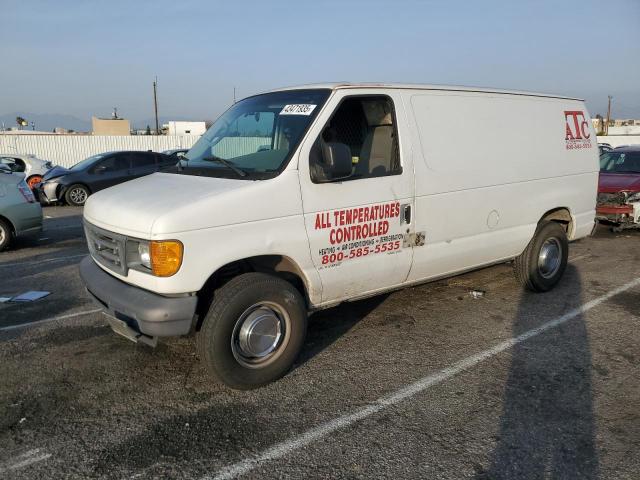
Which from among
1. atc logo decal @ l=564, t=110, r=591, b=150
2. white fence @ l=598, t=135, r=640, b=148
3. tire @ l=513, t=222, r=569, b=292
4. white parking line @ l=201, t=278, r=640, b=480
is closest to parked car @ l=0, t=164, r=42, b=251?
white parking line @ l=201, t=278, r=640, b=480

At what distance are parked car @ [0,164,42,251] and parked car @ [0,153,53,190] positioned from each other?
8772 millimetres

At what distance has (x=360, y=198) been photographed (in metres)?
4.04

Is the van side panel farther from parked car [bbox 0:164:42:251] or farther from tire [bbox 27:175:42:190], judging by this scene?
tire [bbox 27:175:42:190]

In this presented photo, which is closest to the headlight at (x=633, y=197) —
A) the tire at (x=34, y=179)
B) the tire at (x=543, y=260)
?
the tire at (x=543, y=260)

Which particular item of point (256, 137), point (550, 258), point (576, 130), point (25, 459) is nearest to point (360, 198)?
point (256, 137)

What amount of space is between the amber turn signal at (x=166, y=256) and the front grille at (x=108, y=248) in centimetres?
38

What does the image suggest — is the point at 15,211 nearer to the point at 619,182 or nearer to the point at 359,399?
the point at 359,399

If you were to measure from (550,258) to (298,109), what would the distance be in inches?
147

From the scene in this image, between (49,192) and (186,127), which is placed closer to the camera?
(49,192)

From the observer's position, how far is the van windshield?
387 cm

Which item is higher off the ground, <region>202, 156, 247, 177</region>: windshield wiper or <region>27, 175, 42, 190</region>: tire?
<region>202, 156, 247, 177</region>: windshield wiper

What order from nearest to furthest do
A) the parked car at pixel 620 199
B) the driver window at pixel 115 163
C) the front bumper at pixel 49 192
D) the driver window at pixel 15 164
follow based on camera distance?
the parked car at pixel 620 199 < the front bumper at pixel 49 192 < the driver window at pixel 115 163 < the driver window at pixel 15 164

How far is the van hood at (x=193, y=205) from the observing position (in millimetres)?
3301

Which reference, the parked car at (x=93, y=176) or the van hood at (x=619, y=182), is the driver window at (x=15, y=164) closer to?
the parked car at (x=93, y=176)
